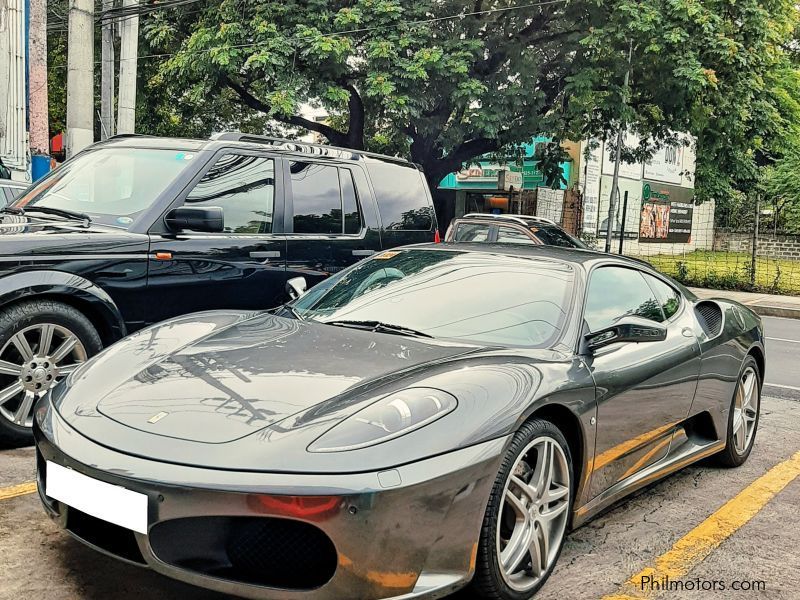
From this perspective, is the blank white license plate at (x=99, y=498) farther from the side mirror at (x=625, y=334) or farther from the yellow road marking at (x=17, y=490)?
the side mirror at (x=625, y=334)

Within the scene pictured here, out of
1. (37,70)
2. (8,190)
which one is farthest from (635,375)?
(37,70)

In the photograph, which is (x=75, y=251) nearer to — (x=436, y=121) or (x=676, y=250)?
(x=436, y=121)

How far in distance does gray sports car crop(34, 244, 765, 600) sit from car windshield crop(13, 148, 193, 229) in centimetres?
150

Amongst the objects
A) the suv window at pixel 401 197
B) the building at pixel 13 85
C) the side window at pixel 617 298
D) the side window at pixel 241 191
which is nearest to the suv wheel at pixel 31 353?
the side window at pixel 241 191

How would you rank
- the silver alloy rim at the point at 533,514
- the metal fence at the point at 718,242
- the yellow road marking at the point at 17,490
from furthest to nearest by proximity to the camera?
1. the metal fence at the point at 718,242
2. the yellow road marking at the point at 17,490
3. the silver alloy rim at the point at 533,514

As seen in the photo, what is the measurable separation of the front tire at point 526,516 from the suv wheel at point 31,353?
8.81ft

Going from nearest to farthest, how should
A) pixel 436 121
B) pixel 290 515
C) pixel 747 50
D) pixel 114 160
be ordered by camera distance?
1. pixel 290 515
2. pixel 114 160
3. pixel 747 50
4. pixel 436 121

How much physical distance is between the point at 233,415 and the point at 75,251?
2.39 meters

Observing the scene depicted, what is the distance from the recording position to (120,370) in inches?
124

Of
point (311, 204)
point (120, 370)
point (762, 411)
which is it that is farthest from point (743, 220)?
point (120, 370)

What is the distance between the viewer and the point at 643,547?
3551 millimetres

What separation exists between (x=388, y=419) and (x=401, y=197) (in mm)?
4238

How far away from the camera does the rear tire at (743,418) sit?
4766 millimetres

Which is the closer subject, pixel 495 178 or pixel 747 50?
pixel 747 50
